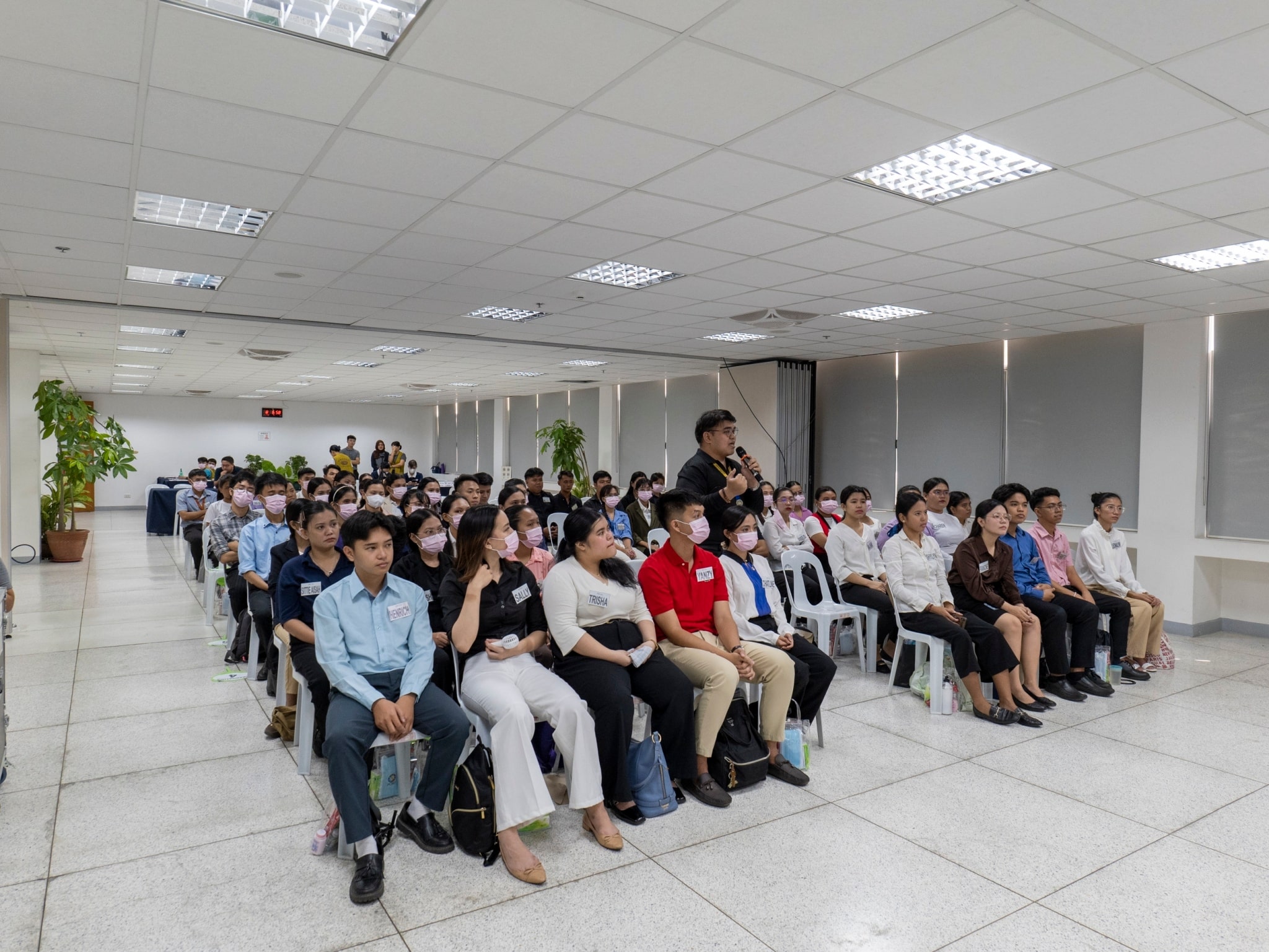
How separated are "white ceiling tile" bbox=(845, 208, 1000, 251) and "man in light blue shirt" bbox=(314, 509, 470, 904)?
3214mm

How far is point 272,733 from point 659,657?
213 centimetres

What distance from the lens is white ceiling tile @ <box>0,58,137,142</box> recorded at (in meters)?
2.72

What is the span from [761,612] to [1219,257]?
157 inches

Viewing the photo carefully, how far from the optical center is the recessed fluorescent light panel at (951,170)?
347 cm

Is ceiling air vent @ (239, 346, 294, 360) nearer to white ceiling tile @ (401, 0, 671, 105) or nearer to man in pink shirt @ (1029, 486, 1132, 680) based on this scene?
white ceiling tile @ (401, 0, 671, 105)

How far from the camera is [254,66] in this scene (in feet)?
8.79

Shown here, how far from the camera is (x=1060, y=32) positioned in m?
2.44

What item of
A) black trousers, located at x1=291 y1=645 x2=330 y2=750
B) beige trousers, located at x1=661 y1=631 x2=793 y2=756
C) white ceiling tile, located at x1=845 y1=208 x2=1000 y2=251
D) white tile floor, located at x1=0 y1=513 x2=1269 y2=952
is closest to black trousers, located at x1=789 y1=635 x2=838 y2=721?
beige trousers, located at x1=661 y1=631 x2=793 y2=756

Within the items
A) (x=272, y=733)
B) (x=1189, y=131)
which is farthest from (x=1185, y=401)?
(x=272, y=733)

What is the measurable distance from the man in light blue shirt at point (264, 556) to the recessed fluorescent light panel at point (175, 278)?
1.90m

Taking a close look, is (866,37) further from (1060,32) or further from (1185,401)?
(1185,401)

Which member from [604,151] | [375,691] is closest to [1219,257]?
[604,151]

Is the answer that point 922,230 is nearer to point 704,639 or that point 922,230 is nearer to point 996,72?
point 996,72

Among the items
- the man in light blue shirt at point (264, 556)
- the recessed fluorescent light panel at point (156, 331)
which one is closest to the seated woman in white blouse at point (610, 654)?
the man in light blue shirt at point (264, 556)
